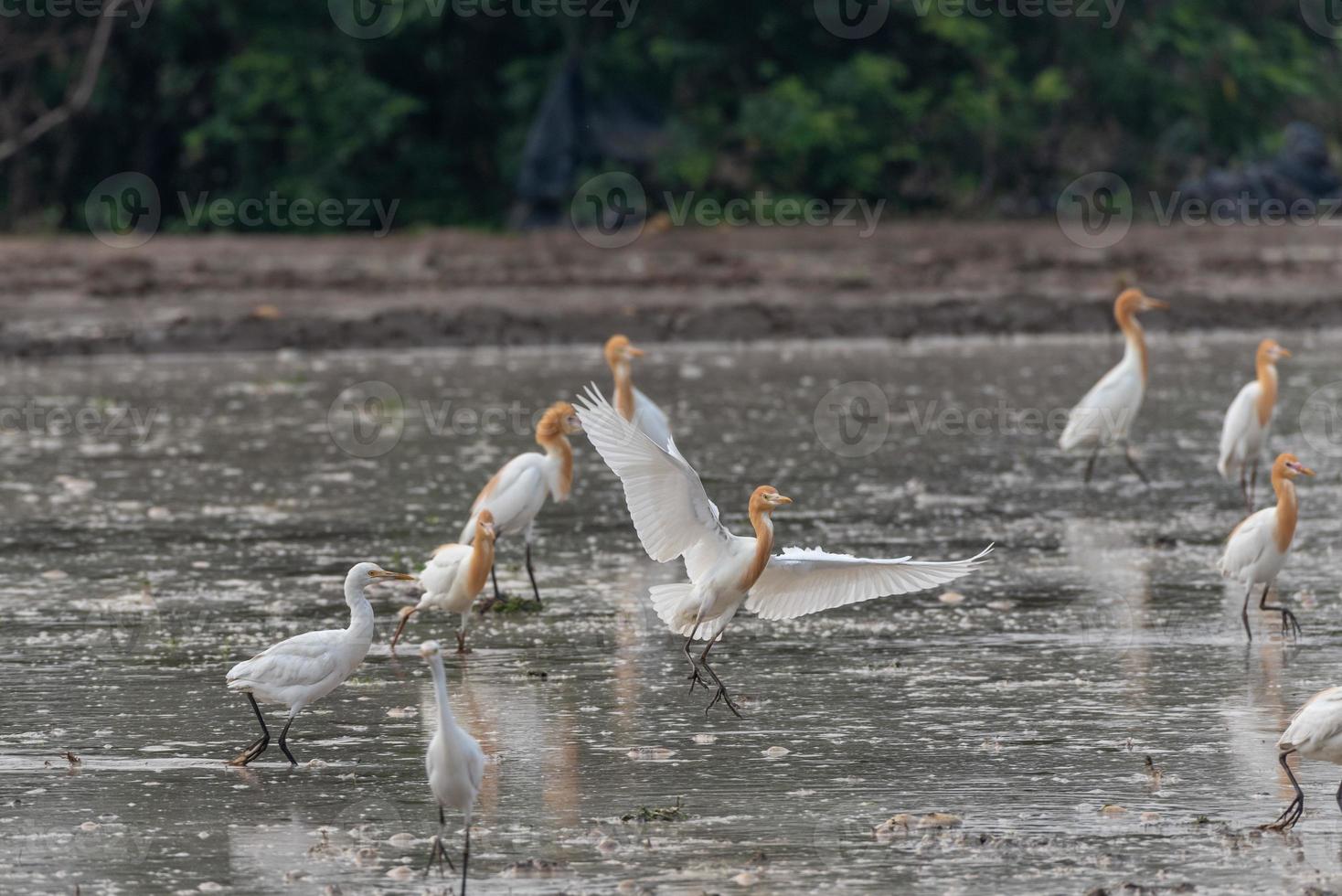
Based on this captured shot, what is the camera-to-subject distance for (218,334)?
2005cm

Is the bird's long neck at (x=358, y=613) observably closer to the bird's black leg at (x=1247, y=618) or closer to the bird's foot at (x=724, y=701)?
the bird's foot at (x=724, y=701)

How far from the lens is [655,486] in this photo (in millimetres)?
7797

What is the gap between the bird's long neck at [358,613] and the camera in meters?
7.03

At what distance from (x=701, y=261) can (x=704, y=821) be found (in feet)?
56.4

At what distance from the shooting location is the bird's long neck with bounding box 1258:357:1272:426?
11977 mm

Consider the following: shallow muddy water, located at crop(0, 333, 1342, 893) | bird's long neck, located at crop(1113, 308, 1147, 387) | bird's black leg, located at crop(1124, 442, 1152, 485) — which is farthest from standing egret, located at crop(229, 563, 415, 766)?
bird's long neck, located at crop(1113, 308, 1147, 387)

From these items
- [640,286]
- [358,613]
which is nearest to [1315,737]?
[358,613]

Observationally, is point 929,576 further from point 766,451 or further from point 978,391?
point 978,391

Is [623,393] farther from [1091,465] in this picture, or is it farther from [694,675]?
[694,675]

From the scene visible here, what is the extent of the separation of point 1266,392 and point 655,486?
582 centimetres

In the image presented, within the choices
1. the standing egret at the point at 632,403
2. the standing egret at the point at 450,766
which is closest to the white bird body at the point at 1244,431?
the standing egret at the point at 632,403

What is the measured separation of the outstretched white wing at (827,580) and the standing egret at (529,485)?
1.72 m

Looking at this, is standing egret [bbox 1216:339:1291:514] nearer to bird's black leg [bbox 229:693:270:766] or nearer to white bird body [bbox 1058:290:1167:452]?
white bird body [bbox 1058:290:1167:452]

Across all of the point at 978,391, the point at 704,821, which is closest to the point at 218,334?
the point at 978,391
